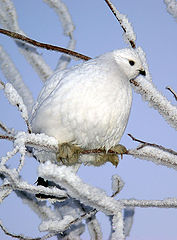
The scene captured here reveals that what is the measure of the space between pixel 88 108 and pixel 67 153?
32 centimetres

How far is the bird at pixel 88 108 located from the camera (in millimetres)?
2363

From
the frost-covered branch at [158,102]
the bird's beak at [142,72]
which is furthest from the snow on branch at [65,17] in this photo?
the frost-covered branch at [158,102]

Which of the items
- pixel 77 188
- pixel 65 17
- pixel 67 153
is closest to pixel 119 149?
pixel 67 153

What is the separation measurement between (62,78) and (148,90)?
60 centimetres

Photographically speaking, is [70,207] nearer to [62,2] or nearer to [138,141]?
[138,141]

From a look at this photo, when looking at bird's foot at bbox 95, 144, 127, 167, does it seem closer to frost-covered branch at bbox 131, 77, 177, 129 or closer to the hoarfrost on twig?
frost-covered branch at bbox 131, 77, 177, 129

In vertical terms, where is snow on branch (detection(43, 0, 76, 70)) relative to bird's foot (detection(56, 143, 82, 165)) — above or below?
above

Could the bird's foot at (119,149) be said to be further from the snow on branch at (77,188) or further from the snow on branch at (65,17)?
the snow on branch at (65,17)

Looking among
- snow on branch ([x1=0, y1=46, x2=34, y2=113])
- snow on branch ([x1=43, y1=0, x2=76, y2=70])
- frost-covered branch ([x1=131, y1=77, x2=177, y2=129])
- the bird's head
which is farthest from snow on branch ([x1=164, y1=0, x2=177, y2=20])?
snow on branch ([x1=0, y1=46, x2=34, y2=113])

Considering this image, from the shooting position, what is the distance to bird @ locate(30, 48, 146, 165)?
7.75ft

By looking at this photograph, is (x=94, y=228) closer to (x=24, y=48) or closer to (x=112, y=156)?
(x=112, y=156)

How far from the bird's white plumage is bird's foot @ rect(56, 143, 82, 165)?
37 millimetres

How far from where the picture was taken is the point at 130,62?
280cm

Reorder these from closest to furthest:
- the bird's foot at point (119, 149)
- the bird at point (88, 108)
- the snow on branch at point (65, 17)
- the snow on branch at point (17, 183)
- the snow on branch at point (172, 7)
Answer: the snow on branch at point (17, 183), the bird at point (88, 108), the snow on branch at point (172, 7), the bird's foot at point (119, 149), the snow on branch at point (65, 17)
